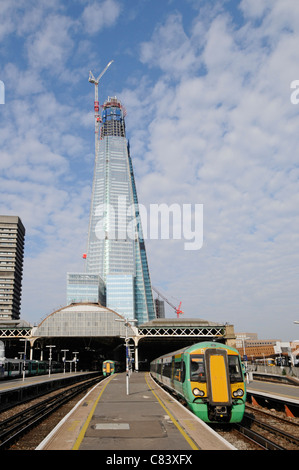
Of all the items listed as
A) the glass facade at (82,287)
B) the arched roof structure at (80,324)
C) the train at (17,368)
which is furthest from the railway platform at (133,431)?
the glass facade at (82,287)

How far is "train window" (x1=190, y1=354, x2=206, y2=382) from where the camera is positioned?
1683 centimetres

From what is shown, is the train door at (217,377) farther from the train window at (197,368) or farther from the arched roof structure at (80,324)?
the arched roof structure at (80,324)

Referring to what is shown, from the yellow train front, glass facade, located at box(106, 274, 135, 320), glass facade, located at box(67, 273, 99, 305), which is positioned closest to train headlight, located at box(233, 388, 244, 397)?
the yellow train front

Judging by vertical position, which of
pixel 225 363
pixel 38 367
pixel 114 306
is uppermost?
pixel 114 306

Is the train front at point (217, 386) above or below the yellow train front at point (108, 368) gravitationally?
above

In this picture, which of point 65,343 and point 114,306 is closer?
point 65,343

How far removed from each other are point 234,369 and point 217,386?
52.1 inches

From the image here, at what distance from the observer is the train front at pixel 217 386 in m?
15.8

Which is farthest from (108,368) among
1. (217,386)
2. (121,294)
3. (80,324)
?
(121,294)

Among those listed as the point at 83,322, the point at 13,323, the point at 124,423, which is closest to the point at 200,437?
the point at 124,423

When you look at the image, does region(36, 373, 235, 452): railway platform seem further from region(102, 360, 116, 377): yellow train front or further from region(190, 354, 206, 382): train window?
region(102, 360, 116, 377): yellow train front

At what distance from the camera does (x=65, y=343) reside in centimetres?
10394
